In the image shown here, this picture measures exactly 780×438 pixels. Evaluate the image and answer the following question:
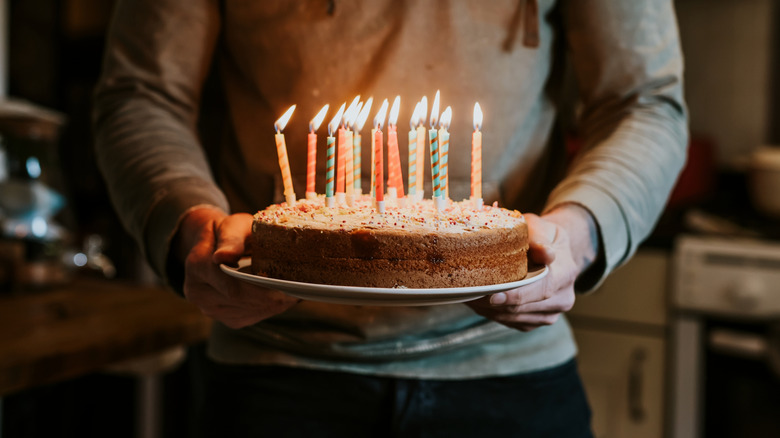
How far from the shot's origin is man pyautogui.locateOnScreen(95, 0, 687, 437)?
3.34 ft

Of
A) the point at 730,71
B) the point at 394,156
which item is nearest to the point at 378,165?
the point at 394,156

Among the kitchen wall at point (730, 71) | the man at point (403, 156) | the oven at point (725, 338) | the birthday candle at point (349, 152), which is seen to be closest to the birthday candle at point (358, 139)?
the birthday candle at point (349, 152)

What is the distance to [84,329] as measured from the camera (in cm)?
160

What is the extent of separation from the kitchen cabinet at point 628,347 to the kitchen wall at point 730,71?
0.87 meters

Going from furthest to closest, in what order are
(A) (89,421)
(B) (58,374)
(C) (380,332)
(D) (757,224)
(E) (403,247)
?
(A) (89,421) < (D) (757,224) < (B) (58,374) < (C) (380,332) < (E) (403,247)

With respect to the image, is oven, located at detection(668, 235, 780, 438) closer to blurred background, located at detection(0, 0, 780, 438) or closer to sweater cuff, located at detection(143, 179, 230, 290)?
blurred background, located at detection(0, 0, 780, 438)

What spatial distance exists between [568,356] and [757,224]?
1906 mm

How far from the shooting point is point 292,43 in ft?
3.43

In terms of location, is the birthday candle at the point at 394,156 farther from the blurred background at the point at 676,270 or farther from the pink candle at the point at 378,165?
the blurred background at the point at 676,270

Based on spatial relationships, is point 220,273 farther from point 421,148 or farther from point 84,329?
point 84,329

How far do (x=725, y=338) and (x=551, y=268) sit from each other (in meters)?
1.84

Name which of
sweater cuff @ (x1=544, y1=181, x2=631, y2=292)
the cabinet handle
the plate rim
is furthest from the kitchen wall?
the plate rim

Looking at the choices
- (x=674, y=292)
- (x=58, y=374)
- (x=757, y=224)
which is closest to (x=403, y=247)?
(x=58, y=374)

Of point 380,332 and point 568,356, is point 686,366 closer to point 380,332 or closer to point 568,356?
point 568,356
